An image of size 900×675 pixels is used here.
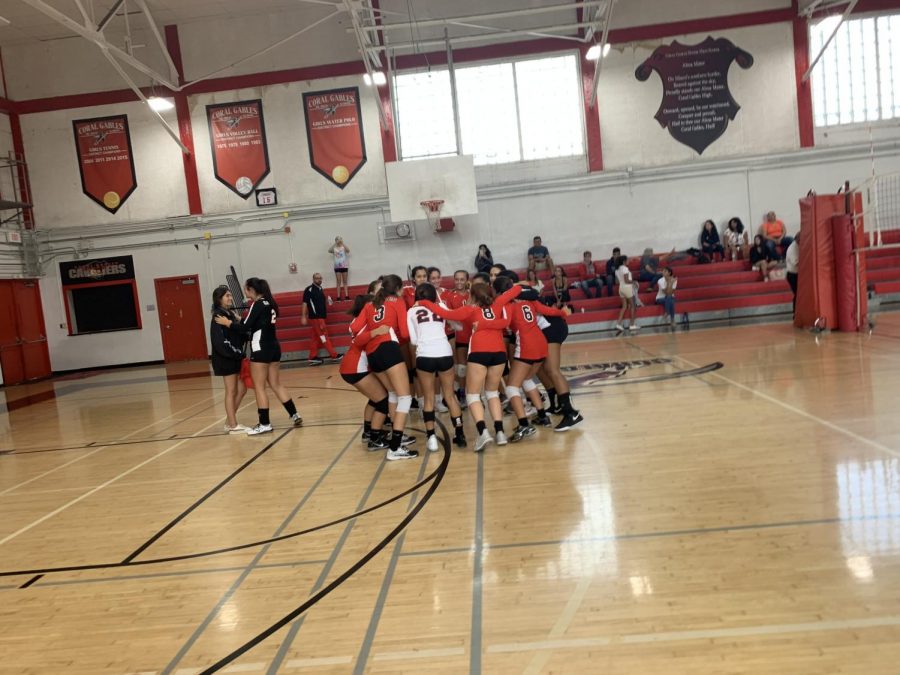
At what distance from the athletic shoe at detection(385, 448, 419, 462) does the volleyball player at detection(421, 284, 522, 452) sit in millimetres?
625

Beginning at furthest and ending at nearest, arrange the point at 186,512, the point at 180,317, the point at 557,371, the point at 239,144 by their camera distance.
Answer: the point at 180,317 → the point at 239,144 → the point at 557,371 → the point at 186,512

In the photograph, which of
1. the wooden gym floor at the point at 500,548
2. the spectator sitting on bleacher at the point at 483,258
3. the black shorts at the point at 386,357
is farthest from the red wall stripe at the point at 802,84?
the black shorts at the point at 386,357

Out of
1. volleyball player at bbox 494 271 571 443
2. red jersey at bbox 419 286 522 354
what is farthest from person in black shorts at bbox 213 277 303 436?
volleyball player at bbox 494 271 571 443

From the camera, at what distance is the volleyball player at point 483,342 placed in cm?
655

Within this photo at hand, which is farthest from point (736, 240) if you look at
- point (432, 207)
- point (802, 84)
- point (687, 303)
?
point (432, 207)

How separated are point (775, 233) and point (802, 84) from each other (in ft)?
14.6

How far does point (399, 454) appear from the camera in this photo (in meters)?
6.59

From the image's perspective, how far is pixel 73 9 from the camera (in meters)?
17.4

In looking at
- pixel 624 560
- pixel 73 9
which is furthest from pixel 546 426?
pixel 73 9

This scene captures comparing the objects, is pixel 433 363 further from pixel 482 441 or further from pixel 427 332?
pixel 482 441

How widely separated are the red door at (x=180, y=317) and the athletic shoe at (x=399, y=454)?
1605cm

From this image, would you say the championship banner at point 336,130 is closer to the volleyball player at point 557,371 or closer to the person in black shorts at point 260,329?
the person in black shorts at point 260,329

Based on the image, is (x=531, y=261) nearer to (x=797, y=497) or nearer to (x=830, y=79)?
(x=830, y=79)

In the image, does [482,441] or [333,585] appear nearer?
[333,585]
